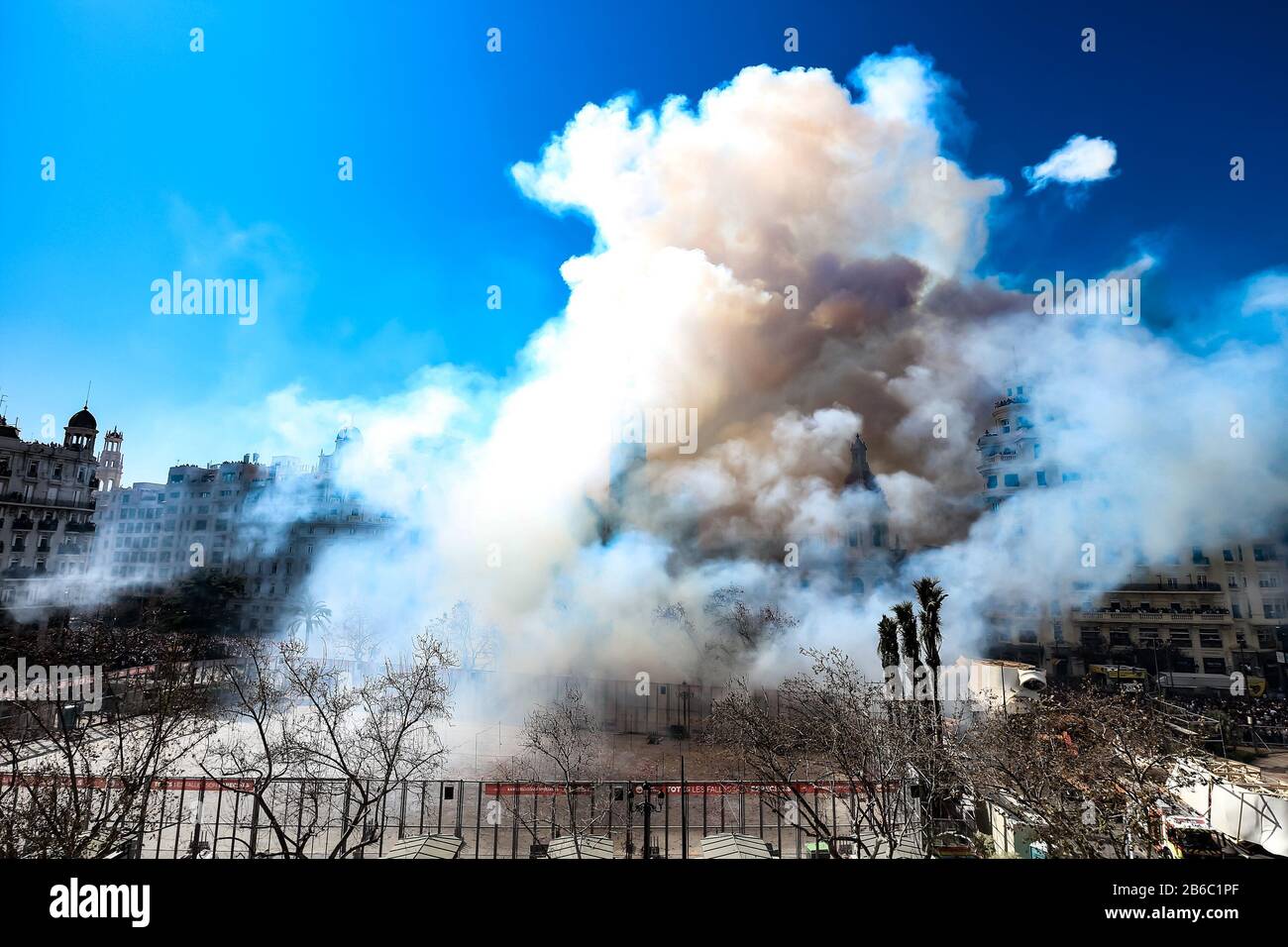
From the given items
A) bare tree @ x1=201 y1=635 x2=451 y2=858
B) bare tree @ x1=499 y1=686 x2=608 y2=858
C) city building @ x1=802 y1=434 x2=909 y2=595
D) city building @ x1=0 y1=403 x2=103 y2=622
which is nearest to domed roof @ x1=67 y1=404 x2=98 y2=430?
city building @ x1=0 y1=403 x2=103 y2=622

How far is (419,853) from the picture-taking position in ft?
33.9

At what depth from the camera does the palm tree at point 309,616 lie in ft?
110

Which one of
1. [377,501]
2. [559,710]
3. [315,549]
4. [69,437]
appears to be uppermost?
[69,437]

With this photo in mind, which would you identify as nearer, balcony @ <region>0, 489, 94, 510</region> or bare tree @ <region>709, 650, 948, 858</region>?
bare tree @ <region>709, 650, 948, 858</region>

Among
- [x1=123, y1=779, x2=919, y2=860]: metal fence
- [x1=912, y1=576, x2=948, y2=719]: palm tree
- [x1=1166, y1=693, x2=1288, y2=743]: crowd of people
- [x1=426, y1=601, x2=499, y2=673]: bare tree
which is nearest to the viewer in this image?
[x1=123, y1=779, x2=919, y2=860]: metal fence

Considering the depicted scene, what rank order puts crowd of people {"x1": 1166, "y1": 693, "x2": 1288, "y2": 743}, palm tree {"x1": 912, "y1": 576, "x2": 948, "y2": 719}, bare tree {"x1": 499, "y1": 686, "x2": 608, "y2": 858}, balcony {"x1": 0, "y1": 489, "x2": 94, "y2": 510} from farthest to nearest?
balcony {"x1": 0, "y1": 489, "x2": 94, "y2": 510}
crowd of people {"x1": 1166, "y1": 693, "x2": 1288, "y2": 743}
palm tree {"x1": 912, "y1": 576, "x2": 948, "y2": 719}
bare tree {"x1": 499, "y1": 686, "x2": 608, "y2": 858}

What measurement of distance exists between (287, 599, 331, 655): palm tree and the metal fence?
15424mm

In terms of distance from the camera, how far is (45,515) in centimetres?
2848

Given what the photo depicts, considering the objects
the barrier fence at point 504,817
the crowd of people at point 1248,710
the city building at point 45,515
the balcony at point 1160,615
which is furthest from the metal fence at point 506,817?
the city building at point 45,515

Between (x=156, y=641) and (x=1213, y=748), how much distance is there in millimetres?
39874

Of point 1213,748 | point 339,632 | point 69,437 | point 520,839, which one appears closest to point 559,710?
point 520,839

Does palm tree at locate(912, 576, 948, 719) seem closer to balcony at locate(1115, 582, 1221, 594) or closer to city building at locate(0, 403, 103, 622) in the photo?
balcony at locate(1115, 582, 1221, 594)

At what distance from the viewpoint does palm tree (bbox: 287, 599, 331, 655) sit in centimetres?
3343
